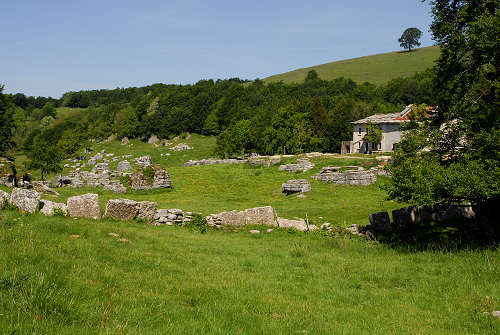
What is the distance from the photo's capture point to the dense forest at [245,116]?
8094 centimetres

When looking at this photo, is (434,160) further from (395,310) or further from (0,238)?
(0,238)

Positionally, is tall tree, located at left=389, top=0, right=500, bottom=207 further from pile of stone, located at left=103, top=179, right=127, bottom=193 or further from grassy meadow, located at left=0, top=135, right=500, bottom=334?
pile of stone, located at left=103, top=179, right=127, bottom=193

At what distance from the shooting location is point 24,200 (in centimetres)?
1608

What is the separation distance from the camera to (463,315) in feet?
26.1

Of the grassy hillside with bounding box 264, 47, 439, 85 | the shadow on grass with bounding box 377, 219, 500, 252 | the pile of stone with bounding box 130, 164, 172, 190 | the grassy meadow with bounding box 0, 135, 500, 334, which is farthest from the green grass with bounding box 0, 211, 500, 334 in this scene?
the grassy hillside with bounding box 264, 47, 439, 85

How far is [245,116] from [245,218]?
104 metres

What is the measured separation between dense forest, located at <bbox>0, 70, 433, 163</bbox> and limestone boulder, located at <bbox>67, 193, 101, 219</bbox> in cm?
3733

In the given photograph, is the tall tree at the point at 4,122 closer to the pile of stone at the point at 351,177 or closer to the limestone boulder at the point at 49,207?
the limestone boulder at the point at 49,207

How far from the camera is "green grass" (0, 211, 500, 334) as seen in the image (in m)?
5.81

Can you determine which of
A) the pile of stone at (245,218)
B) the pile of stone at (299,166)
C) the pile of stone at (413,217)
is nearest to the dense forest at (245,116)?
the pile of stone at (299,166)

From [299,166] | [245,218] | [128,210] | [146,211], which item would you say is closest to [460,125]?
[245,218]

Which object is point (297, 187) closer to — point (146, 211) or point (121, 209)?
point (146, 211)

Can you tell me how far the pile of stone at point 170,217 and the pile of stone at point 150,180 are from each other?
19844 millimetres

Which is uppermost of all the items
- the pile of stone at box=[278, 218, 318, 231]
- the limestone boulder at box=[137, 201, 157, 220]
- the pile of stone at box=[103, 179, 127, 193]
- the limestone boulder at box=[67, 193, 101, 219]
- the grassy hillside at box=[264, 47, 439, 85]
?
the grassy hillside at box=[264, 47, 439, 85]
